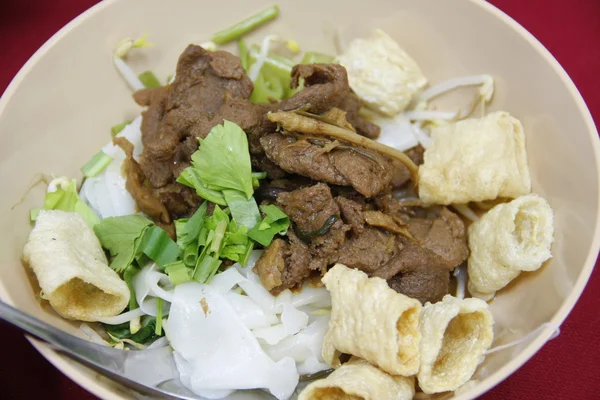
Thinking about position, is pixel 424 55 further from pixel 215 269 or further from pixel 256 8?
pixel 215 269

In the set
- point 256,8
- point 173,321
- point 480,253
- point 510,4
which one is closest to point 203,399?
point 173,321

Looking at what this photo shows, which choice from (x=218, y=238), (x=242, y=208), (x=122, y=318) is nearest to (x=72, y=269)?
(x=122, y=318)

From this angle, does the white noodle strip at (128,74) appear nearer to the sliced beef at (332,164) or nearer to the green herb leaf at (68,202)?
the green herb leaf at (68,202)

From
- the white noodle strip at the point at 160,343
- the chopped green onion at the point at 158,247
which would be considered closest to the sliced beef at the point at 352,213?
the chopped green onion at the point at 158,247

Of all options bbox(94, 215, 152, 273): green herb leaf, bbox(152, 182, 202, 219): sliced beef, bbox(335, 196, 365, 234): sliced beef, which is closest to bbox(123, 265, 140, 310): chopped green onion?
bbox(94, 215, 152, 273): green herb leaf

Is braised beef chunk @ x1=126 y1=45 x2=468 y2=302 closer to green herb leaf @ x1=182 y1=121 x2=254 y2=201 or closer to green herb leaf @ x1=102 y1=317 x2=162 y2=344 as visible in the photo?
green herb leaf @ x1=182 y1=121 x2=254 y2=201
